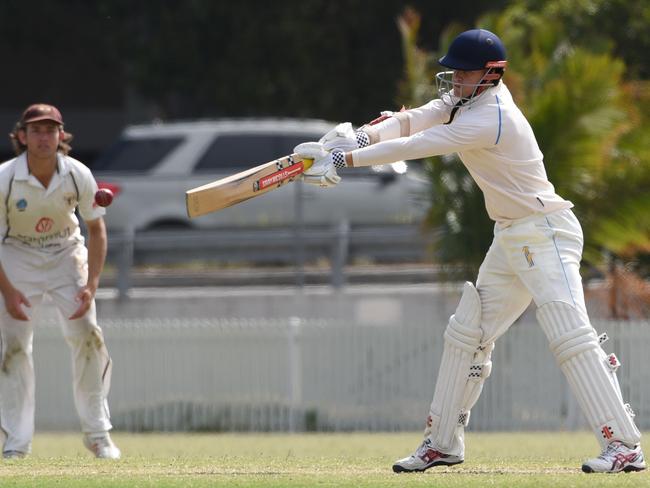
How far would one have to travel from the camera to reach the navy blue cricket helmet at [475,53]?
23.0 ft

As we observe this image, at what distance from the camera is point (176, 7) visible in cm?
2428

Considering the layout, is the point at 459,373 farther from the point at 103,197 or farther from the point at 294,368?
the point at 294,368

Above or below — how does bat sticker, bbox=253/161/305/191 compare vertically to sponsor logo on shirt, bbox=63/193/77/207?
below

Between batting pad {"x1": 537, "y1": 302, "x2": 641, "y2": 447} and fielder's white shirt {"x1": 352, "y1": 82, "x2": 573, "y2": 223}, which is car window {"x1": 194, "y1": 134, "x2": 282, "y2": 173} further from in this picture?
batting pad {"x1": 537, "y1": 302, "x2": 641, "y2": 447}

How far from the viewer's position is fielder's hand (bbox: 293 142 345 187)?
6871 millimetres

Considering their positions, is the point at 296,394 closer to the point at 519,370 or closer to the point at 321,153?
the point at 519,370

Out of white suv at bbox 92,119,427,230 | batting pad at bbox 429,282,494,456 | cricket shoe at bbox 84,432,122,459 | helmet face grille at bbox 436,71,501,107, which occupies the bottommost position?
cricket shoe at bbox 84,432,122,459

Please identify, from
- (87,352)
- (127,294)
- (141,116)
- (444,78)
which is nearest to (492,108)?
(444,78)

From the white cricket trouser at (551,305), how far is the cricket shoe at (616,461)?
0.15ft

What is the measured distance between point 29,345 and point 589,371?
139 inches

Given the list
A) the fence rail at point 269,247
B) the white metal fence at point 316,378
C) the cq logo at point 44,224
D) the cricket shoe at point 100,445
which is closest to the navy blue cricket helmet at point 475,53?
the cq logo at point 44,224

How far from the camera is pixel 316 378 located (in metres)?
14.0

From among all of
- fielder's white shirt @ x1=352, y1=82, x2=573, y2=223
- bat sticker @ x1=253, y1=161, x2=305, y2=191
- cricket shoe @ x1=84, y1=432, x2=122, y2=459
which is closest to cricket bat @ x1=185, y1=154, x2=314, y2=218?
bat sticker @ x1=253, y1=161, x2=305, y2=191

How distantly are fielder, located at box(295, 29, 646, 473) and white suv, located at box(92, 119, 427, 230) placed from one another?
9.60 metres
